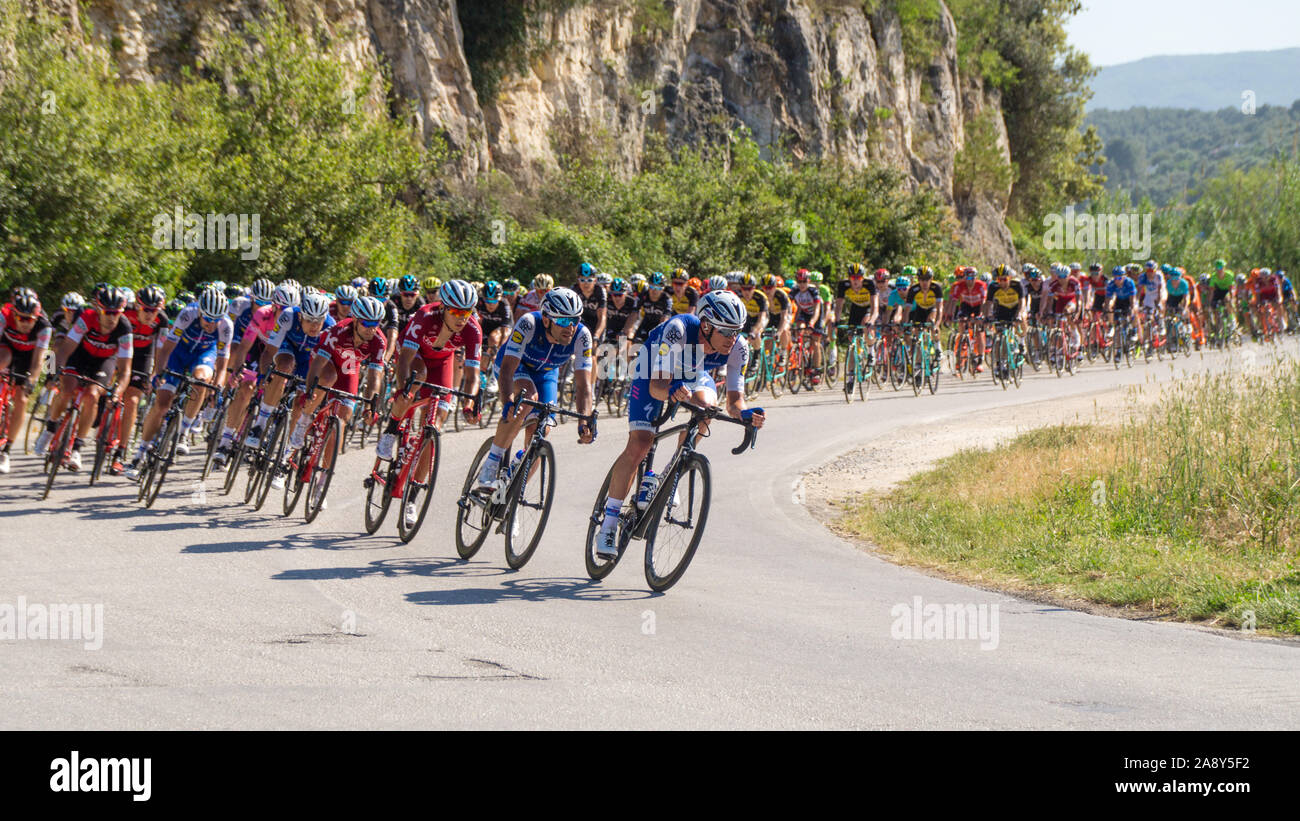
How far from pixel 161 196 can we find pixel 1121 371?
20081 millimetres

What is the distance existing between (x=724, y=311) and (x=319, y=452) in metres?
4.38

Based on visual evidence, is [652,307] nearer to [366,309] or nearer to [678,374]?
[366,309]

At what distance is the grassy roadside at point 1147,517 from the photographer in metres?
9.09

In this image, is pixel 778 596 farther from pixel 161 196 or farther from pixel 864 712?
pixel 161 196

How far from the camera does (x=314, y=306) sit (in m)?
11.9

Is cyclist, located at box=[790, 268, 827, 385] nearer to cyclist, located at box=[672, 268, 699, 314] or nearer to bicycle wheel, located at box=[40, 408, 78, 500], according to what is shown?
cyclist, located at box=[672, 268, 699, 314]

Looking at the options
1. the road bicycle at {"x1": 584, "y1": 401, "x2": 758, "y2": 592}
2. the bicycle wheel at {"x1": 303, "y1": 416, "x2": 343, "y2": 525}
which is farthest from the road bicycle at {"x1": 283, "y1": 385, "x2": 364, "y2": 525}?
the road bicycle at {"x1": 584, "y1": 401, "x2": 758, "y2": 592}

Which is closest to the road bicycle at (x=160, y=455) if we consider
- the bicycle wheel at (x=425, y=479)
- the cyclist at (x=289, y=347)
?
the cyclist at (x=289, y=347)

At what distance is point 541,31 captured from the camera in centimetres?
3819

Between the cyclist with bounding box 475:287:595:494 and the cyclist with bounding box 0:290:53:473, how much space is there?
5506 millimetres

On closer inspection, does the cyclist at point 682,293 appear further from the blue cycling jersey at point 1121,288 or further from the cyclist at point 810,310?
the blue cycling jersey at point 1121,288

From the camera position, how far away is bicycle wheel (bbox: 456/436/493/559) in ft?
31.8

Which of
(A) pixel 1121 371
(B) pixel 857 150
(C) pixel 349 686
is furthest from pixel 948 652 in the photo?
(B) pixel 857 150

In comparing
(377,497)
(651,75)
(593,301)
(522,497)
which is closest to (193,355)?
(377,497)
